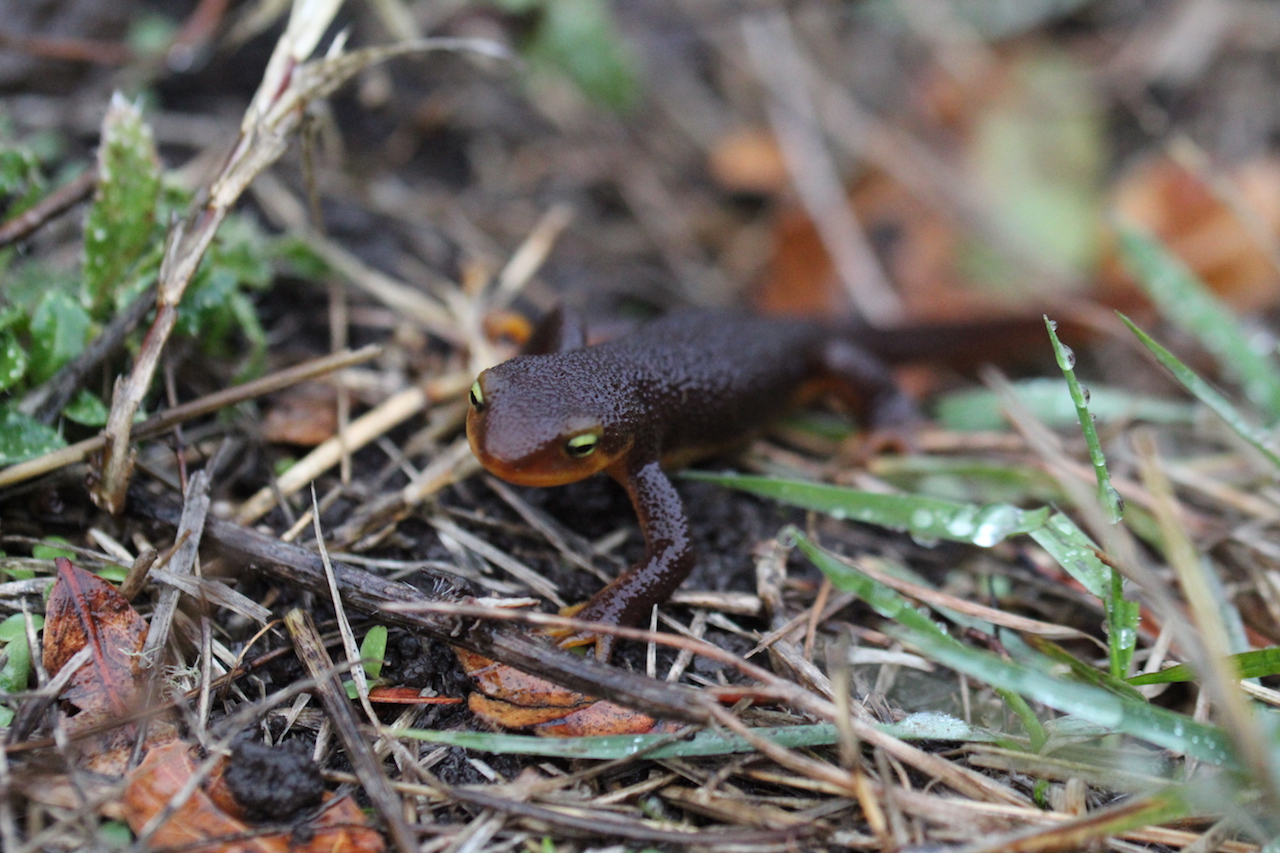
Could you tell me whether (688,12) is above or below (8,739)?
above

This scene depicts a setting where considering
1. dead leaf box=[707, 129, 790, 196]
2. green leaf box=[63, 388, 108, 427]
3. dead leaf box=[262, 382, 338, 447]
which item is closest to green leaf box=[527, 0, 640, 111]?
dead leaf box=[707, 129, 790, 196]

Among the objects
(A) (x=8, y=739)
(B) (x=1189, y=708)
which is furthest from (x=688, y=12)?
(A) (x=8, y=739)

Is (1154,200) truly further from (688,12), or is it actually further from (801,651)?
(801,651)

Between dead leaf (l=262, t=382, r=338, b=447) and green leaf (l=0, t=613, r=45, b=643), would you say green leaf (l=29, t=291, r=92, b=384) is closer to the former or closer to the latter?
dead leaf (l=262, t=382, r=338, b=447)

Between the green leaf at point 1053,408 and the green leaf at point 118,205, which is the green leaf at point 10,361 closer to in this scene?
the green leaf at point 118,205

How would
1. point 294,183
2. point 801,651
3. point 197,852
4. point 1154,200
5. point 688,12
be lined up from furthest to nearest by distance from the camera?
point 688,12 → point 1154,200 → point 294,183 → point 801,651 → point 197,852

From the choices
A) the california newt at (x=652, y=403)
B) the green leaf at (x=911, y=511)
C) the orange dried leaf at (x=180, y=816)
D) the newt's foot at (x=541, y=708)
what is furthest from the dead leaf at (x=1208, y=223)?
the orange dried leaf at (x=180, y=816)

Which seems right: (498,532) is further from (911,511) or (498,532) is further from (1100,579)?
(1100,579)

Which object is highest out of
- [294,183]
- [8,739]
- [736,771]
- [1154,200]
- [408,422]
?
[294,183]

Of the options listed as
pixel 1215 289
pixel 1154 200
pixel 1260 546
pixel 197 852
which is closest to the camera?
pixel 197 852
